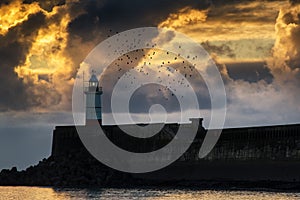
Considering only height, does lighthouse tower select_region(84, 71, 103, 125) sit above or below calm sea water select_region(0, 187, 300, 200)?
above

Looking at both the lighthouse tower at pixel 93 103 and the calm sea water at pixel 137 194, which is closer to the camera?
the calm sea water at pixel 137 194

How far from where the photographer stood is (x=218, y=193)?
151 ft

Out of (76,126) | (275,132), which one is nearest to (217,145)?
(275,132)

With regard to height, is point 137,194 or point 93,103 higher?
point 93,103

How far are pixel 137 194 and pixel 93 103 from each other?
14.9m

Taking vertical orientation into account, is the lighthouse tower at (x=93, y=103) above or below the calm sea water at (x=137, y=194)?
above

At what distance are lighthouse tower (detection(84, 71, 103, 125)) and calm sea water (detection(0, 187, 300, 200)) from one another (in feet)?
27.1

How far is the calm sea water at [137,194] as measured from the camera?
42938 millimetres

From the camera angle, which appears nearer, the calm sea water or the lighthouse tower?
the calm sea water

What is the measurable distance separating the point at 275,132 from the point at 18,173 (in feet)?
76.8

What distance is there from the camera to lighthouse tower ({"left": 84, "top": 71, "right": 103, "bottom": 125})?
2378 inches

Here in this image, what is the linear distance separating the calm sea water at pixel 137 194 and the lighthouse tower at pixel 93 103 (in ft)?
27.1

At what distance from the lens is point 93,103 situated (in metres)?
60.5

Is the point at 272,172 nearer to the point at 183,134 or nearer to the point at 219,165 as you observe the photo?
the point at 219,165
